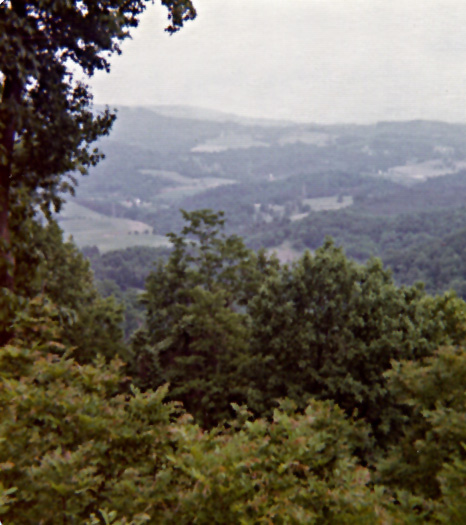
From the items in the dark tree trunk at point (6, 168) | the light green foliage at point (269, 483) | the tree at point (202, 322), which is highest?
the dark tree trunk at point (6, 168)

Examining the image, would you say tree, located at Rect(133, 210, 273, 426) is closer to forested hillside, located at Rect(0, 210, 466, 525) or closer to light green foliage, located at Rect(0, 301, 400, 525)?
forested hillside, located at Rect(0, 210, 466, 525)

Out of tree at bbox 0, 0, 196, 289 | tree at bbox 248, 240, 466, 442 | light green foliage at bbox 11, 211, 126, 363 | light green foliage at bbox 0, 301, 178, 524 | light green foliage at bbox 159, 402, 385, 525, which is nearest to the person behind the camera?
light green foliage at bbox 0, 301, 178, 524

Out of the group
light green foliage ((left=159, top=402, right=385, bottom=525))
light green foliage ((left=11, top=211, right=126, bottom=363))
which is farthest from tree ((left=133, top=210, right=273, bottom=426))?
light green foliage ((left=159, top=402, right=385, bottom=525))

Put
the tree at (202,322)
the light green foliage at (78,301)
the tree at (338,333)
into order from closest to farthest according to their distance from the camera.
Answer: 1. the tree at (338,333)
2. the tree at (202,322)
3. the light green foliage at (78,301)

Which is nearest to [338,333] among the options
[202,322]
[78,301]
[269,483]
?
[202,322]

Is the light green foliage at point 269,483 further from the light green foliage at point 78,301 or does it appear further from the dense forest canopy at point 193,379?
the light green foliage at point 78,301

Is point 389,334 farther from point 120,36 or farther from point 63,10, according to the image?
point 63,10

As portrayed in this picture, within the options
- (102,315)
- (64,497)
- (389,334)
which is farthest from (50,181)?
(102,315)

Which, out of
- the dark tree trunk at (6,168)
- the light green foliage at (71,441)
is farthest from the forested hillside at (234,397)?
the dark tree trunk at (6,168)
